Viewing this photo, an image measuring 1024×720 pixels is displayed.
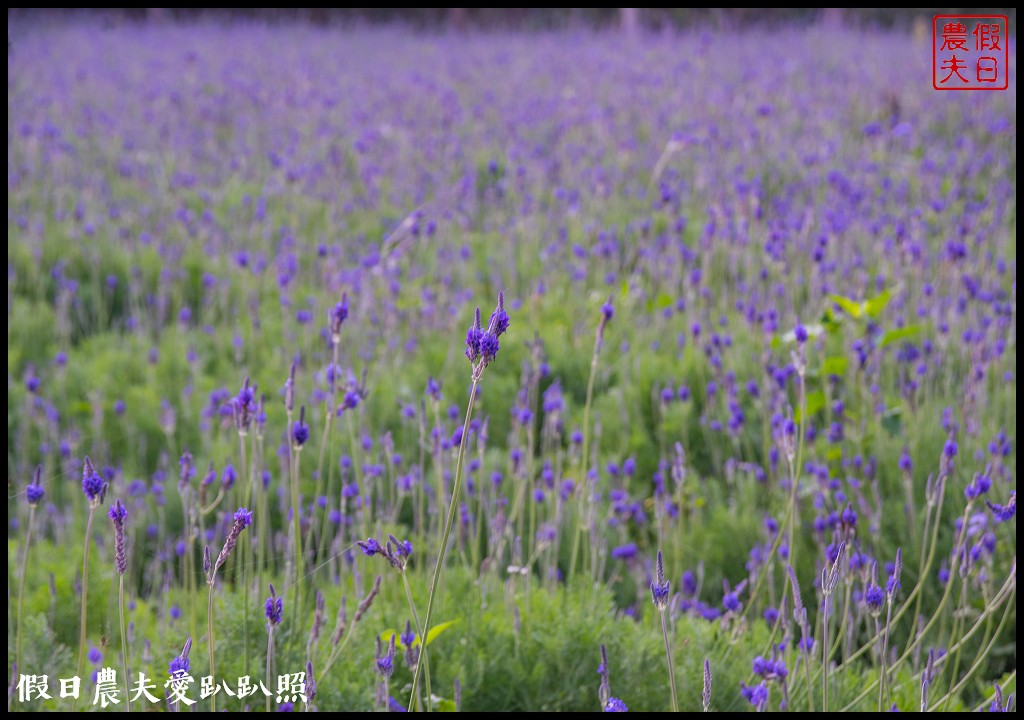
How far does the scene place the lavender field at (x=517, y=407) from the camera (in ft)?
5.49

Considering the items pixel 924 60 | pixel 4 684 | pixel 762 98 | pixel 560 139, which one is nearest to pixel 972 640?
pixel 4 684

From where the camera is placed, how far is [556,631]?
179cm

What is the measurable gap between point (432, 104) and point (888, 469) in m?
5.70

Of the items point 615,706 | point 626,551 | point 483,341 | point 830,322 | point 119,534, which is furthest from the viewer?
point 830,322

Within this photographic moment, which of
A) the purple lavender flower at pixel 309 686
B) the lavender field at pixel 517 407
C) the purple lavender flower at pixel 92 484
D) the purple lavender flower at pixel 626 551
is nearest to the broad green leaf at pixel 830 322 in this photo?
the lavender field at pixel 517 407

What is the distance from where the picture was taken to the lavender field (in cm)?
167

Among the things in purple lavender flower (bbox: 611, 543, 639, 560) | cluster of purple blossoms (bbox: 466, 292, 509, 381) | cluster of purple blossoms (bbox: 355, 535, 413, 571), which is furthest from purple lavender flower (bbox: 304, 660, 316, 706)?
purple lavender flower (bbox: 611, 543, 639, 560)

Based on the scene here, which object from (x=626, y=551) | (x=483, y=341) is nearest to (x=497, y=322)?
(x=483, y=341)

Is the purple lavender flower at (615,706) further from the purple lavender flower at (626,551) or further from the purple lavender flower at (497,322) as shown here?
the purple lavender flower at (626,551)

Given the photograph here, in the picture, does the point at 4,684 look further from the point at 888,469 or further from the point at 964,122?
the point at 964,122

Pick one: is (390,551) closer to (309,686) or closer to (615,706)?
(309,686)

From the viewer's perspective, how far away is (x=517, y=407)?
2.47 meters

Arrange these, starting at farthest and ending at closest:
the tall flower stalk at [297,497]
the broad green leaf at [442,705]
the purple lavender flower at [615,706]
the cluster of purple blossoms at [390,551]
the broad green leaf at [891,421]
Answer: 1. the broad green leaf at [891,421]
2. the broad green leaf at [442,705]
3. the tall flower stalk at [297,497]
4. the purple lavender flower at [615,706]
5. the cluster of purple blossoms at [390,551]

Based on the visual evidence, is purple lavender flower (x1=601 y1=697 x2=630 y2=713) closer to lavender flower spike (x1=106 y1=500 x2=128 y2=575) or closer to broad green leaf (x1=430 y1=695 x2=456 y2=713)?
broad green leaf (x1=430 y1=695 x2=456 y2=713)
